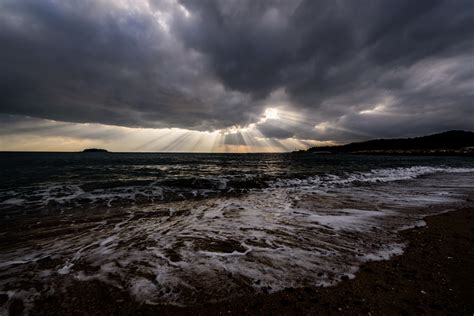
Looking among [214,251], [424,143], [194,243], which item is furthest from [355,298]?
[424,143]

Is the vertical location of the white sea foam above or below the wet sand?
below

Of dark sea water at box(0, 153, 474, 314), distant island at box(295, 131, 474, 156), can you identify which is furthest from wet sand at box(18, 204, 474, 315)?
distant island at box(295, 131, 474, 156)

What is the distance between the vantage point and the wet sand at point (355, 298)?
3209mm

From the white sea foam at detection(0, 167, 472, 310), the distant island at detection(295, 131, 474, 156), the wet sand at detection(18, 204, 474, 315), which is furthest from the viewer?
the distant island at detection(295, 131, 474, 156)

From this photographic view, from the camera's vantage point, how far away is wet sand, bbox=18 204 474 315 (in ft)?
10.5

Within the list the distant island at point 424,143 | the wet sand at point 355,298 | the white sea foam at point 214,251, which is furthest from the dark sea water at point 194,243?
the distant island at point 424,143

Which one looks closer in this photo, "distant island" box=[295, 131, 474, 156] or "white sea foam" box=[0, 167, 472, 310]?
"white sea foam" box=[0, 167, 472, 310]

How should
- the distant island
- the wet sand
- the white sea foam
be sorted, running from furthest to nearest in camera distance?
the distant island → the white sea foam → the wet sand

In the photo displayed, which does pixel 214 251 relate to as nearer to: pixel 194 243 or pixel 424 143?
pixel 194 243

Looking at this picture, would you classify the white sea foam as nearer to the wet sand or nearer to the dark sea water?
the dark sea water

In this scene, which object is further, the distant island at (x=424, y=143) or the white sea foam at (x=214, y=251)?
the distant island at (x=424, y=143)

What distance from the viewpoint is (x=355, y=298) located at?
3.42 m

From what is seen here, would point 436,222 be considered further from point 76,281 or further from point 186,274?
point 76,281

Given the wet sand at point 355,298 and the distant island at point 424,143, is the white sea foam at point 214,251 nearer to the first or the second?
the wet sand at point 355,298
